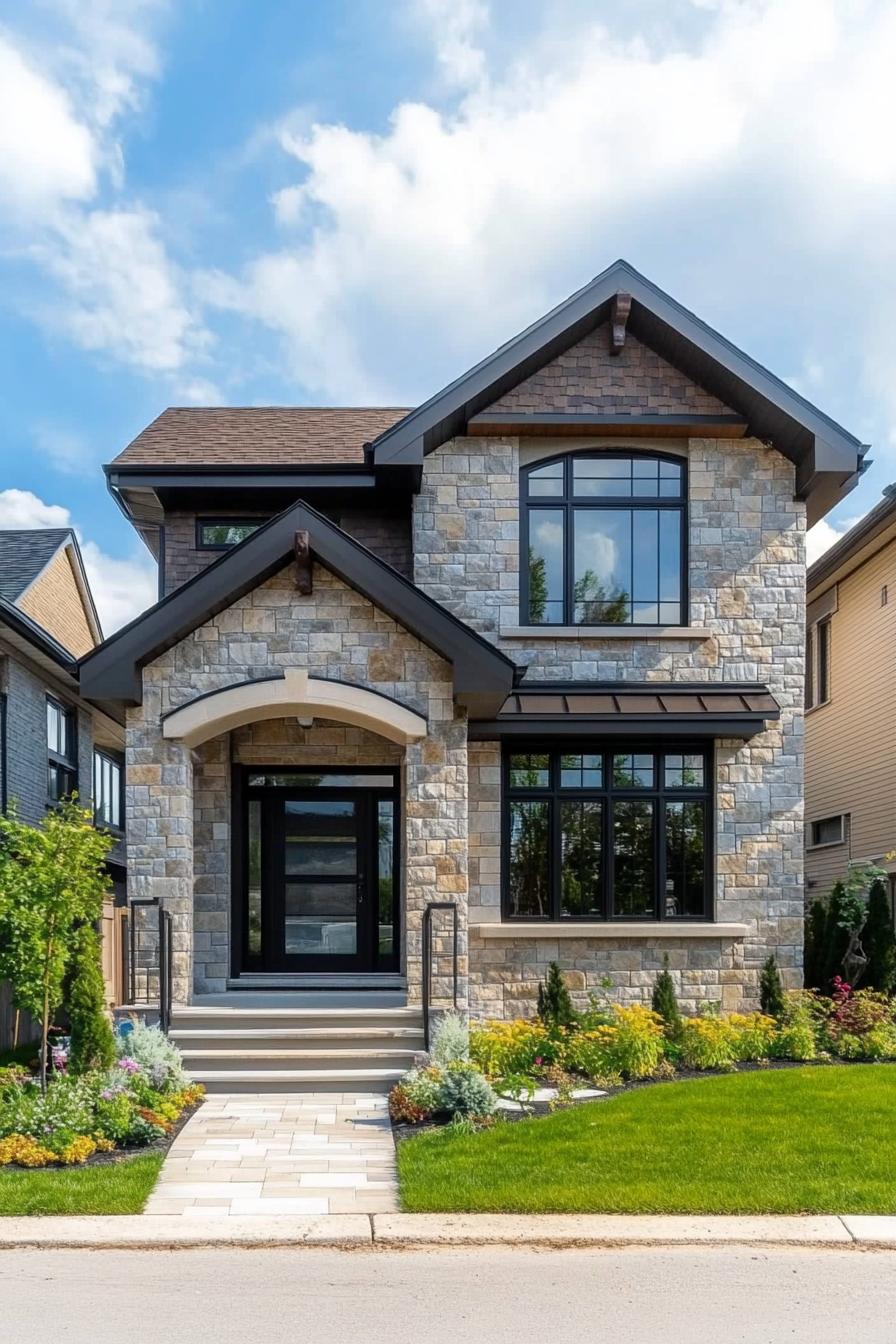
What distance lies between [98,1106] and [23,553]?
38.2 ft

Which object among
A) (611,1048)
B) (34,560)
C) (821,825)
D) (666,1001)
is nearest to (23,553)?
(34,560)

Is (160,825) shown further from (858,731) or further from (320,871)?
(858,731)

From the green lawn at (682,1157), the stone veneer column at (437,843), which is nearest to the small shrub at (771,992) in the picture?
the green lawn at (682,1157)

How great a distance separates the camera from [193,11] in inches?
435

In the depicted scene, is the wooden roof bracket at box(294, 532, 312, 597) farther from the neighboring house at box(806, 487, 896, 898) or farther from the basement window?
the basement window

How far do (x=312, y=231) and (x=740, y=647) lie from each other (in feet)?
21.1

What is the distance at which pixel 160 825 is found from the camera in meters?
10.6

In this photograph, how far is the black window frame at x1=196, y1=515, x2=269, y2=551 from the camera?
13.1 m

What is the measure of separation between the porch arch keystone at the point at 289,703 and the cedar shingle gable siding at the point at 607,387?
12.3ft

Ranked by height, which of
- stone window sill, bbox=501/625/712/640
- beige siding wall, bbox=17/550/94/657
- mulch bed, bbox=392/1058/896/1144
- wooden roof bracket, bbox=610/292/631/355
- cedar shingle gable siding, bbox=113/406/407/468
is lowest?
Answer: mulch bed, bbox=392/1058/896/1144

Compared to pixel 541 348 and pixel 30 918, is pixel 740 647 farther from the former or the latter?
pixel 30 918

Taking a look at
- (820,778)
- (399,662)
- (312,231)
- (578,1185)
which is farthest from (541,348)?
(820,778)

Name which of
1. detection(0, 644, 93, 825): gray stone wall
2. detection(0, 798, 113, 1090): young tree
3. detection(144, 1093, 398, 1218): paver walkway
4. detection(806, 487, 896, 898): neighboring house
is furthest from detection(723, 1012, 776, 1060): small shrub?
detection(0, 644, 93, 825): gray stone wall

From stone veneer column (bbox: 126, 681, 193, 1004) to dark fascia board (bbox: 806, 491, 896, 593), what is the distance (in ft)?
31.3
